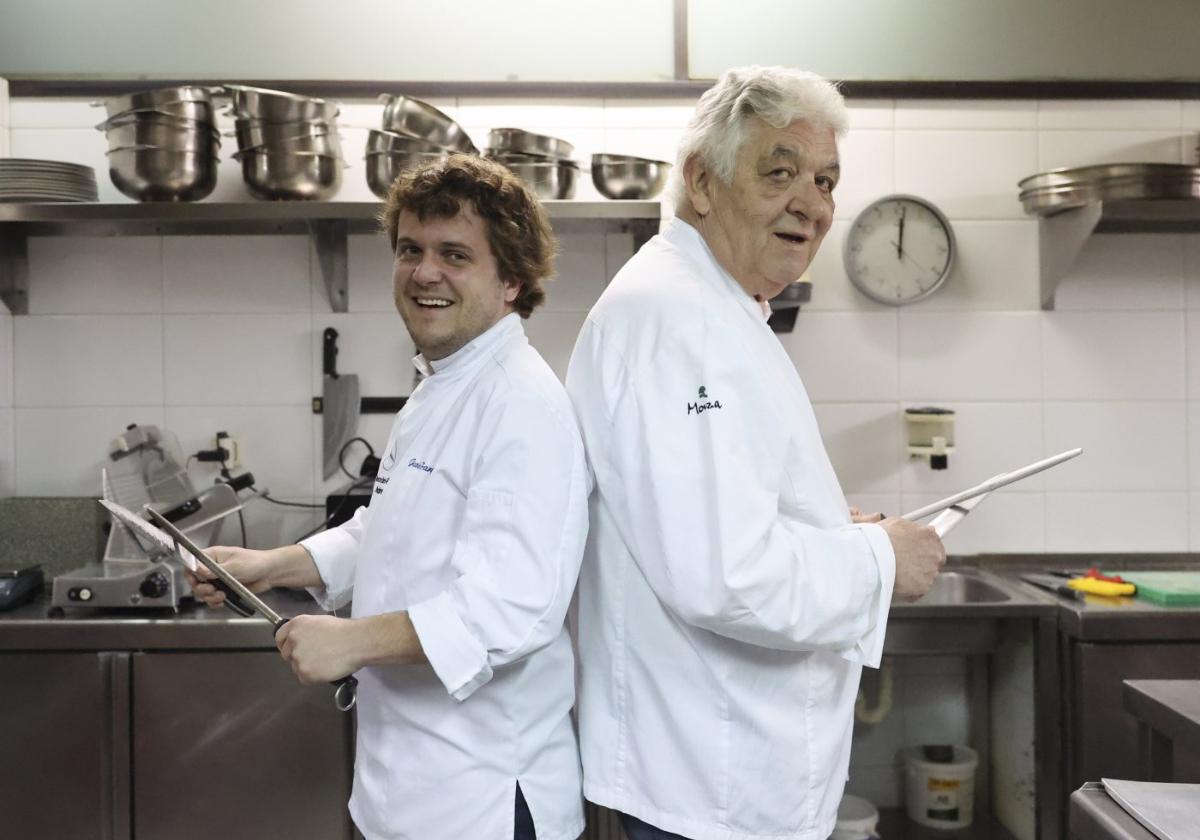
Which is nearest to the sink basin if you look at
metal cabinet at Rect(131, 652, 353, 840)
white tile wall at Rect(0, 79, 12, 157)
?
metal cabinet at Rect(131, 652, 353, 840)

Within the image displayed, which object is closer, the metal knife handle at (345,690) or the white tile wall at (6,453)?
the metal knife handle at (345,690)

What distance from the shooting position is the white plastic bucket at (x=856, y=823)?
2.47 meters

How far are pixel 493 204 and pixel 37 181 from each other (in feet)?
→ 5.28

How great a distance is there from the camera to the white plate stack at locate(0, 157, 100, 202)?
248 cm

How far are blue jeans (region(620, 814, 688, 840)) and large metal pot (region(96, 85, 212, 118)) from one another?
6.15 ft

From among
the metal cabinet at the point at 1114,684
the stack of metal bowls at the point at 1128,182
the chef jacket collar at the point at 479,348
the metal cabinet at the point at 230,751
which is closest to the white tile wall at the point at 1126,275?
the stack of metal bowls at the point at 1128,182

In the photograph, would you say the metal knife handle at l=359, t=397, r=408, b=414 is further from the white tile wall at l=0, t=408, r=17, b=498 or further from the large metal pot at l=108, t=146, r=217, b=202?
the white tile wall at l=0, t=408, r=17, b=498

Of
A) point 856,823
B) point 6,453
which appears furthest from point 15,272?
point 856,823

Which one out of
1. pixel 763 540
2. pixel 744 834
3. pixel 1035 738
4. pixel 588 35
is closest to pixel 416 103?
pixel 588 35

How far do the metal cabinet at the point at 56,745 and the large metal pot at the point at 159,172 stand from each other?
3.39 ft

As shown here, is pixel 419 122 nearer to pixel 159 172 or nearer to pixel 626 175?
pixel 626 175

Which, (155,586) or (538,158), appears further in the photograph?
(538,158)

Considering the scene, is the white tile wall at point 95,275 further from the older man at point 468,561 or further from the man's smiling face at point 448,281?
the man's smiling face at point 448,281

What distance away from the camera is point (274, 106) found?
2.43m
